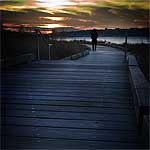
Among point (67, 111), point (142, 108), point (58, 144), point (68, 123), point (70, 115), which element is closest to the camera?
point (58, 144)

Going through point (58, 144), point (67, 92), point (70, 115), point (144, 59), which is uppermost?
point (144, 59)

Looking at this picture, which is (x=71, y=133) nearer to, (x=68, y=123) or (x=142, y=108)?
(x=68, y=123)

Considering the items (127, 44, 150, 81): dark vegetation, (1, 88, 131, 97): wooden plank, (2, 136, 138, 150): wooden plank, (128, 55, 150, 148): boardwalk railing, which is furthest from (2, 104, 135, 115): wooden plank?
(127, 44, 150, 81): dark vegetation

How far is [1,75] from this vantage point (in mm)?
7777

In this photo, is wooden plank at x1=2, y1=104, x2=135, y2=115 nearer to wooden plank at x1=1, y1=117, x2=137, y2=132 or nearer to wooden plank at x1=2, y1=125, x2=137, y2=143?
wooden plank at x1=1, y1=117, x2=137, y2=132

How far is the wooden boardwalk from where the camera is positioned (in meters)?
4.03

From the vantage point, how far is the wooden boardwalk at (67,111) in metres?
4.03

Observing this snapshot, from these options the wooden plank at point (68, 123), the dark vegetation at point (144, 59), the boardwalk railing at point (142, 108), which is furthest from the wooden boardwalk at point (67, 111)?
the dark vegetation at point (144, 59)

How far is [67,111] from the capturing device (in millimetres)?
5113

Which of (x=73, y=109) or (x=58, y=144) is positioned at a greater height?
(x=73, y=109)

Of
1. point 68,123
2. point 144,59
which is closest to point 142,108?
point 68,123

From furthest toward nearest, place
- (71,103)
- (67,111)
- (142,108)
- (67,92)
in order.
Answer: (67,92) < (71,103) < (67,111) < (142,108)

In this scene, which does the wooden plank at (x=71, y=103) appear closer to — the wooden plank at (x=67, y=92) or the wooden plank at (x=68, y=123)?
the wooden plank at (x=67, y=92)

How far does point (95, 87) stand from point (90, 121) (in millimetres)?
1961
